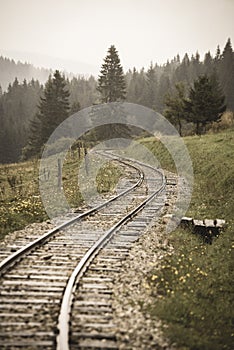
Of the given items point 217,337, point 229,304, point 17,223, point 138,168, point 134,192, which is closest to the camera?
point 217,337

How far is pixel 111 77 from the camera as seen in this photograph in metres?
50.0

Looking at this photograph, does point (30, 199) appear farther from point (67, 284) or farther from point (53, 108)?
point (53, 108)

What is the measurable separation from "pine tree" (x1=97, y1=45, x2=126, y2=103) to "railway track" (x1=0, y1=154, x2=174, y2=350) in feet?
132

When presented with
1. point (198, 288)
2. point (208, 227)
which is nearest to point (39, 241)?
point (198, 288)

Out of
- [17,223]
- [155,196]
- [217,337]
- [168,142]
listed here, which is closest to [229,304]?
[217,337]

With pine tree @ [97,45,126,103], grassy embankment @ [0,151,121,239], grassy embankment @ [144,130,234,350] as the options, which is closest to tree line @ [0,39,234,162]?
pine tree @ [97,45,126,103]

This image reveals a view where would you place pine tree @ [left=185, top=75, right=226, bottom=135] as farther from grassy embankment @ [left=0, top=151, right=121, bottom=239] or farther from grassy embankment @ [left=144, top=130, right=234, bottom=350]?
grassy embankment @ [left=144, top=130, right=234, bottom=350]

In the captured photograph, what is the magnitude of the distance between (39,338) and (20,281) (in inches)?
81.9

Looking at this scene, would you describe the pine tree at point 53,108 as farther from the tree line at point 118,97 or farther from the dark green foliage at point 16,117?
the dark green foliage at point 16,117

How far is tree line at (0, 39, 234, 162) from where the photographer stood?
120ft

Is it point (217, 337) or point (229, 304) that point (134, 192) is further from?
point (217, 337)

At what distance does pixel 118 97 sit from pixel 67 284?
151 feet

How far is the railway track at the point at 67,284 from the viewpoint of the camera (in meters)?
5.28

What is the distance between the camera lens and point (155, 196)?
16172mm
